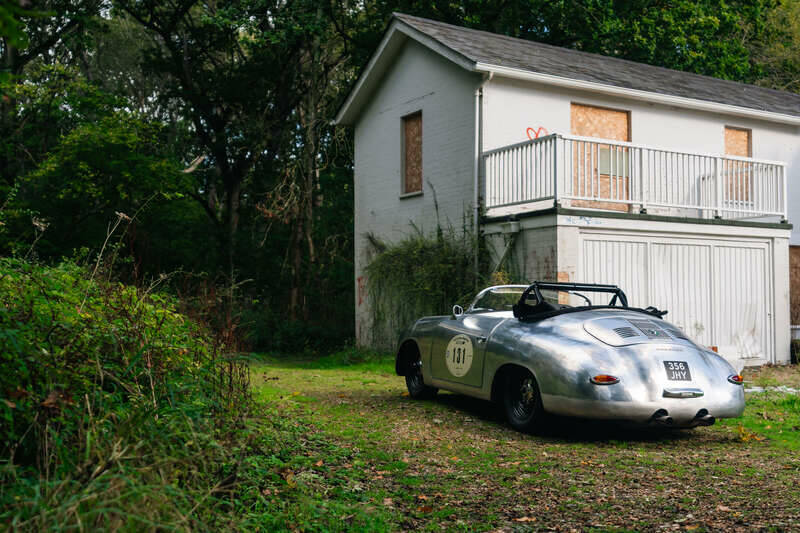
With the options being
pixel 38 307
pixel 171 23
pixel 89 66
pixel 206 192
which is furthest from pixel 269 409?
pixel 89 66

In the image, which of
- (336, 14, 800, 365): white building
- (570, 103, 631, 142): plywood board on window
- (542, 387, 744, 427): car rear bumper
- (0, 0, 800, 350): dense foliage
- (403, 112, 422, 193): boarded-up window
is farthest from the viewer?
(0, 0, 800, 350): dense foliage

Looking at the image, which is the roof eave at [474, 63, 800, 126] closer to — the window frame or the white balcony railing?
the white balcony railing

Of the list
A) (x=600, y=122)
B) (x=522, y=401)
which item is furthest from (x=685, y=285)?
(x=522, y=401)

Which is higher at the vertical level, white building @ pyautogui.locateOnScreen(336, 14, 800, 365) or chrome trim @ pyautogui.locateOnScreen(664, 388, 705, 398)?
white building @ pyautogui.locateOnScreen(336, 14, 800, 365)

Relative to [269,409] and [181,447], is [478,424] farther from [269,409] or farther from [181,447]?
[181,447]

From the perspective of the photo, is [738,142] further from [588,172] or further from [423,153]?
[423,153]

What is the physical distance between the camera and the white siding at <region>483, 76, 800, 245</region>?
1692 centimetres

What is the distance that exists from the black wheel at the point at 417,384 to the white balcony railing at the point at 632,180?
5.05m

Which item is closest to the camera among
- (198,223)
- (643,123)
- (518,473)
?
(518,473)

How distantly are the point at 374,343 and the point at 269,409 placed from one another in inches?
461

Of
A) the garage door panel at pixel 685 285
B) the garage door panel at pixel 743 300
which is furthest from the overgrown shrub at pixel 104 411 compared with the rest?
the garage door panel at pixel 743 300

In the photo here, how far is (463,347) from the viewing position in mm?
9141

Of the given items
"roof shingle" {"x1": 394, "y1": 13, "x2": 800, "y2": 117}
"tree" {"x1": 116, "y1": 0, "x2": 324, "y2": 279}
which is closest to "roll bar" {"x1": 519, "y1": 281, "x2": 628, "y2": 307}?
"roof shingle" {"x1": 394, "y1": 13, "x2": 800, "y2": 117}

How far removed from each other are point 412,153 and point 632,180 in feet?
19.1
